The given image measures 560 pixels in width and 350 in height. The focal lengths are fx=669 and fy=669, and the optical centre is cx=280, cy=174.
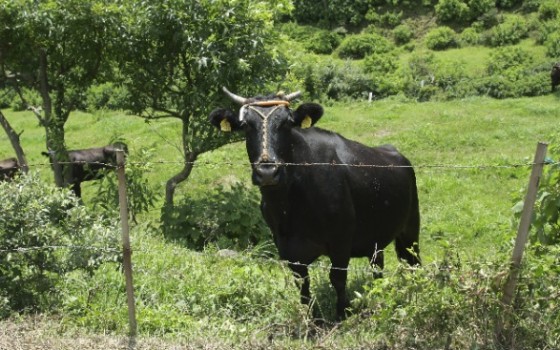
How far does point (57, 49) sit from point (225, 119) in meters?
5.58

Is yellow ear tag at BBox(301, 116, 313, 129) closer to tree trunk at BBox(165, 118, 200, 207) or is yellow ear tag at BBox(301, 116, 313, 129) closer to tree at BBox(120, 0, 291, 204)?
tree at BBox(120, 0, 291, 204)

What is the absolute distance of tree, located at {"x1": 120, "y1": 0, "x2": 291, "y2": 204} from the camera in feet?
31.8

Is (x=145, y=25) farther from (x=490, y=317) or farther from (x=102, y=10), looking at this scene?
(x=490, y=317)

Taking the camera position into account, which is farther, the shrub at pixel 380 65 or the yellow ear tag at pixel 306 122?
the shrub at pixel 380 65

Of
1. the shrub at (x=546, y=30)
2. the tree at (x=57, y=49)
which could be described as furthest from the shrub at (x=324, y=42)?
the tree at (x=57, y=49)

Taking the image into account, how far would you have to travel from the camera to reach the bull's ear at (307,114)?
19.7 ft

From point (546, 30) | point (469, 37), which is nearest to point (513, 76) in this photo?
point (546, 30)

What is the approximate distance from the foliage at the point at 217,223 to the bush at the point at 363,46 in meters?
27.5

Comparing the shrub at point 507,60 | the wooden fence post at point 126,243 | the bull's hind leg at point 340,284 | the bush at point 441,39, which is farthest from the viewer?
the bush at point 441,39

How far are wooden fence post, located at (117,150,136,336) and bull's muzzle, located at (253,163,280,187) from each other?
3.54ft

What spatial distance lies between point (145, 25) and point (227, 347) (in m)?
6.41

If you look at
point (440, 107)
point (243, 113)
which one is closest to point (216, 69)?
point (243, 113)

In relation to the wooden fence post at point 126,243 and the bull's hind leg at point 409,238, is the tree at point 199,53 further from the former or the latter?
the wooden fence post at point 126,243

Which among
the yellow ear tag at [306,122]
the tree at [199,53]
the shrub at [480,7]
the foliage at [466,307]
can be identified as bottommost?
the foliage at [466,307]
